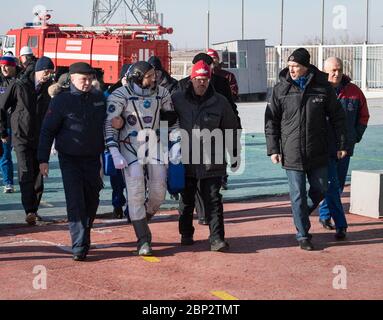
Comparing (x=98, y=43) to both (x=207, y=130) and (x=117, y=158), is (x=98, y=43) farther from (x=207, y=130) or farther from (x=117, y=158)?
(x=117, y=158)

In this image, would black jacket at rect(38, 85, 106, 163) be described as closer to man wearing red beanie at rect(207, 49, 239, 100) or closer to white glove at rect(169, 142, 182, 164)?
white glove at rect(169, 142, 182, 164)

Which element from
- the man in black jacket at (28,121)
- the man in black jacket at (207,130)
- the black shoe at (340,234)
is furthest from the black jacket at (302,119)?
the man in black jacket at (28,121)

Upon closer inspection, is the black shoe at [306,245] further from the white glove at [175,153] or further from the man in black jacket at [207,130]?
the white glove at [175,153]

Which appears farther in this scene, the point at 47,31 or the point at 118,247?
the point at 47,31

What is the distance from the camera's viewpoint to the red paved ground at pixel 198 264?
6.44 metres

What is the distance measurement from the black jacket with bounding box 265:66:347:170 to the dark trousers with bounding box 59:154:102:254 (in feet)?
5.96

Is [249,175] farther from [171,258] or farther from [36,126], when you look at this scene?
[171,258]

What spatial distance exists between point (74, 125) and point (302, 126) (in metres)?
2.26

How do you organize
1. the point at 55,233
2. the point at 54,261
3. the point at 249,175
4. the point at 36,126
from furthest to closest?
the point at 249,175, the point at 36,126, the point at 55,233, the point at 54,261

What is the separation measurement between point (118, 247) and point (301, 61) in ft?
8.79

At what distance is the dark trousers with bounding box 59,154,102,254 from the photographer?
299 inches

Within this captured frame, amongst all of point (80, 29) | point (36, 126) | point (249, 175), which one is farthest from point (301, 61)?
point (80, 29)

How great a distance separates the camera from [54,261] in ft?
24.8

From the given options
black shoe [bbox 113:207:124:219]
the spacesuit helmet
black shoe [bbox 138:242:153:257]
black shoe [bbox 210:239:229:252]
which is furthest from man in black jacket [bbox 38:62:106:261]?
black shoe [bbox 113:207:124:219]
